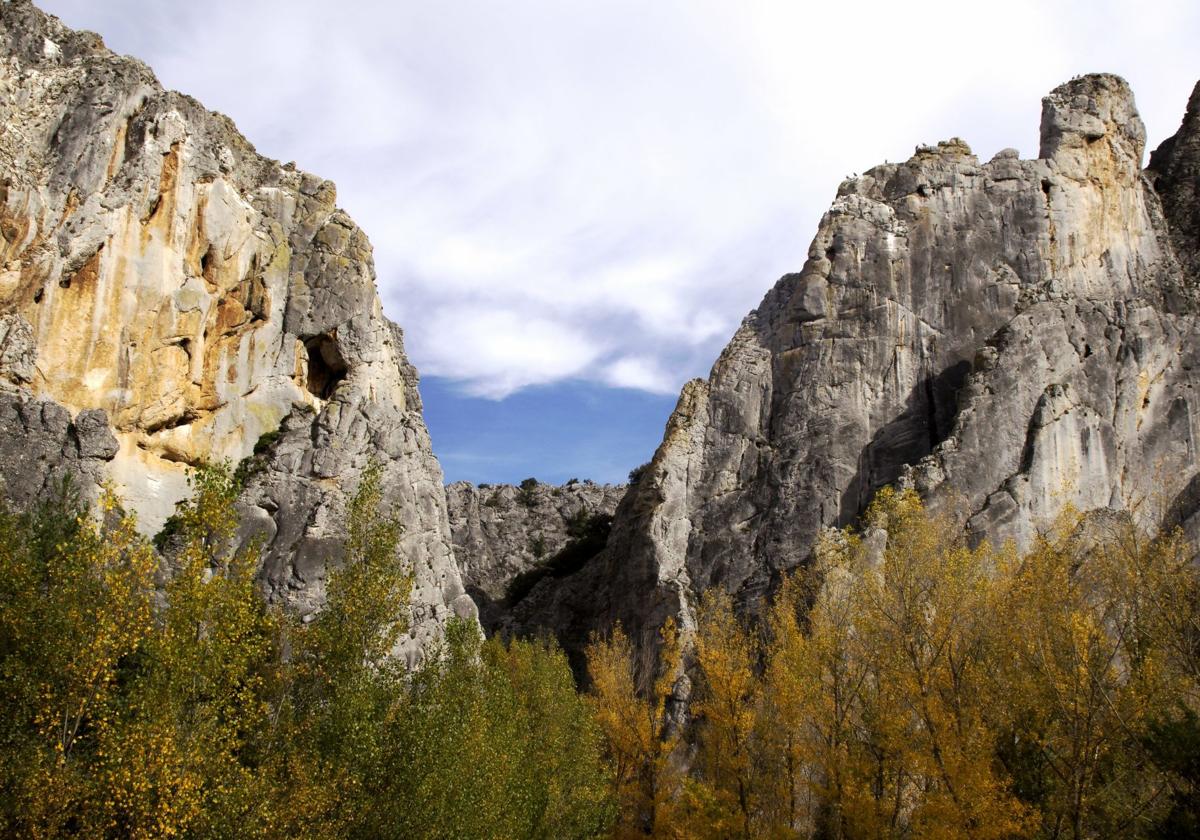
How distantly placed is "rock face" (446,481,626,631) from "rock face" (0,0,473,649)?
23.5 meters

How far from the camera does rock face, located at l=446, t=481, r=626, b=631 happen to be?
72438mm

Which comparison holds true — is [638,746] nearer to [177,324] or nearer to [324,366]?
[324,366]

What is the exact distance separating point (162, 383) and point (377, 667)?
75.1 ft

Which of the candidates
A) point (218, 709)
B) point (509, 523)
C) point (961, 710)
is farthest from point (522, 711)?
point (509, 523)

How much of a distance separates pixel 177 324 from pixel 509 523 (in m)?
40.4

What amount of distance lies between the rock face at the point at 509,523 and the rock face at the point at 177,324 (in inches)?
927

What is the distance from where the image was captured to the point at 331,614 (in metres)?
23.8

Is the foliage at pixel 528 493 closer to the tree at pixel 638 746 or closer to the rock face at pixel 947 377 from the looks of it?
the rock face at pixel 947 377

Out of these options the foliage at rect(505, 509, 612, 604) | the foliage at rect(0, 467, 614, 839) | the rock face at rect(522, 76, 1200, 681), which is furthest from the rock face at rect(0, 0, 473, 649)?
the foliage at rect(505, 509, 612, 604)

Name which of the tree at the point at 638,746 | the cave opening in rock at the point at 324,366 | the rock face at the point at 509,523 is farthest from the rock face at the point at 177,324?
the rock face at the point at 509,523

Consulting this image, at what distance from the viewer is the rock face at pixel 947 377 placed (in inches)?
1876

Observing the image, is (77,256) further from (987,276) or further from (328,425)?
(987,276)

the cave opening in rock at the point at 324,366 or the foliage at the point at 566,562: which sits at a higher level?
the cave opening in rock at the point at 324,366

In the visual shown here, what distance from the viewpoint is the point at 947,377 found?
2117 inches
